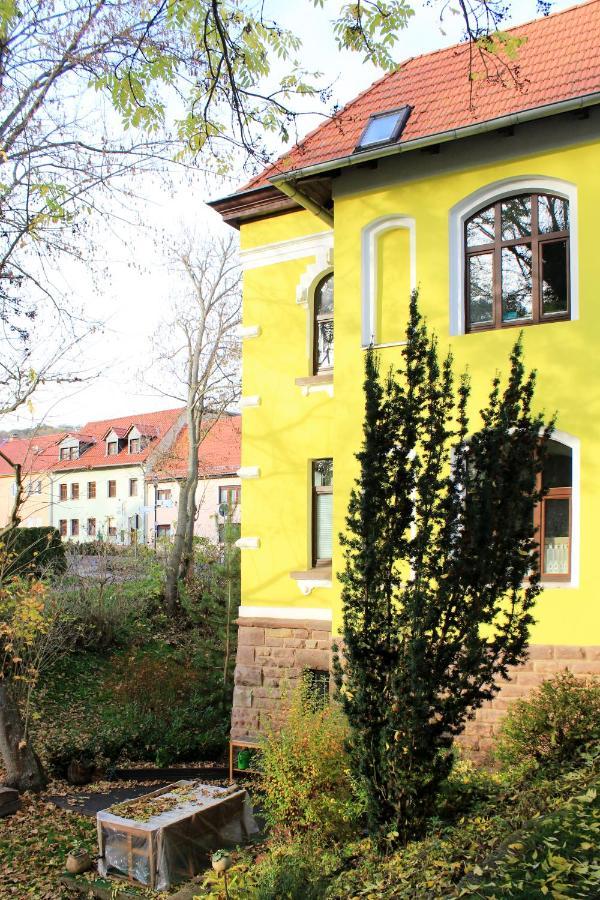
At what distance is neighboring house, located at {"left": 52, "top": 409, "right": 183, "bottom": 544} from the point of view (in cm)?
4469

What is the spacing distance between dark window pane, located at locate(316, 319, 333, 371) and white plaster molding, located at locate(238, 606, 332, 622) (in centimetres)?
393

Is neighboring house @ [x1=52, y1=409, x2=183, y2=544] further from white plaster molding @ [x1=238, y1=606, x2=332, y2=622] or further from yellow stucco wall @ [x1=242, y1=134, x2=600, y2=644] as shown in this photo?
white plaster molding @ [x1=238, y1=606, x2=332, y2=622]

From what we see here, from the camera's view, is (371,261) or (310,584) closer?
(371,261)

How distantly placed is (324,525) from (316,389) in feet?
7.26

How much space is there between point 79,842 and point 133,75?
31.4 feet

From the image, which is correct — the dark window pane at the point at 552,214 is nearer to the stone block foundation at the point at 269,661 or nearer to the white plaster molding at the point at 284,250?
the white plaster molding at the point at 284,250

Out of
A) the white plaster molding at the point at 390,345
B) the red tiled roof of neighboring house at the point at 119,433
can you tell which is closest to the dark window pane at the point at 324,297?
the white plaster molding at the point at 390,345

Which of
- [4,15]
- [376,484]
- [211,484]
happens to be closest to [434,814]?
[376,484]

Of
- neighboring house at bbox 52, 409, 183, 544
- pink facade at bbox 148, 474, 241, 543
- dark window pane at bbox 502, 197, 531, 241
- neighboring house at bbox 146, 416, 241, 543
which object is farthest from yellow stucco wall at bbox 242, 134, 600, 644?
neighboring house at bbox 52, 409, 183, 544

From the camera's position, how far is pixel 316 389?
12977 millimetres

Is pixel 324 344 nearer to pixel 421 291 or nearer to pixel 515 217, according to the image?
A: pixel 421 291

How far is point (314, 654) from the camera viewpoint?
41.5 ft

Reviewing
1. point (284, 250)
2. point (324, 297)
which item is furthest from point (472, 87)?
point (284, 250)

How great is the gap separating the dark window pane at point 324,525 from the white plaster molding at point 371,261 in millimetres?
3166
